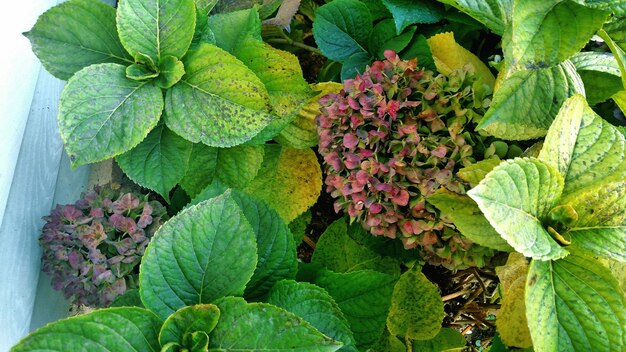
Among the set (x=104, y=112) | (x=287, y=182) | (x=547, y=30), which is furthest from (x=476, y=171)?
(x=104, y=112)

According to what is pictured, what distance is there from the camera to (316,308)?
2.54 feet

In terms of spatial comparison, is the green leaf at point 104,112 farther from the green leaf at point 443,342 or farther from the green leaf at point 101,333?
the green leaf at point 443,342

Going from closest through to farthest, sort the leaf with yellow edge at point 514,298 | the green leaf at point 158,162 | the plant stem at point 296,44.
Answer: the leaf with yellow edge at point 514,298 → the green leaf at point 158,162 → the plant stem at point 296,44

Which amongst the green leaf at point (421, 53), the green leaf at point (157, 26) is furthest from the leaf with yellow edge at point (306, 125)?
the green leaf at point (157, 26)

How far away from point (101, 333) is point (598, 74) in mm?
718

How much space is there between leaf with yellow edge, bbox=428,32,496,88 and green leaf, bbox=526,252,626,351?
1.21 feet

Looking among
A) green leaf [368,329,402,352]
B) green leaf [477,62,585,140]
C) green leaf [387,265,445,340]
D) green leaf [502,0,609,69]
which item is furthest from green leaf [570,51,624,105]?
green leaf [368,329,402,352]

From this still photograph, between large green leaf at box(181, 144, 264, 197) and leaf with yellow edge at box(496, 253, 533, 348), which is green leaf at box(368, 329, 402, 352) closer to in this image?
leaf with yellow edge at box(496, 253, 533, 348)

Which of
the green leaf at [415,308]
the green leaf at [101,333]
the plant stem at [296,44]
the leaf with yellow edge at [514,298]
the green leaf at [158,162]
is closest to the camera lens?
the green leaf at [101,333]

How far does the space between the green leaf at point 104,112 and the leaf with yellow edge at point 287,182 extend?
235 millimetres

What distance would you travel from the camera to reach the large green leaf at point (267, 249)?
0.84 metres

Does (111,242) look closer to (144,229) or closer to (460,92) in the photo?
(144,229)

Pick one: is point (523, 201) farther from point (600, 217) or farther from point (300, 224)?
point (300, 224)

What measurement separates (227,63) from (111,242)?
338mm
